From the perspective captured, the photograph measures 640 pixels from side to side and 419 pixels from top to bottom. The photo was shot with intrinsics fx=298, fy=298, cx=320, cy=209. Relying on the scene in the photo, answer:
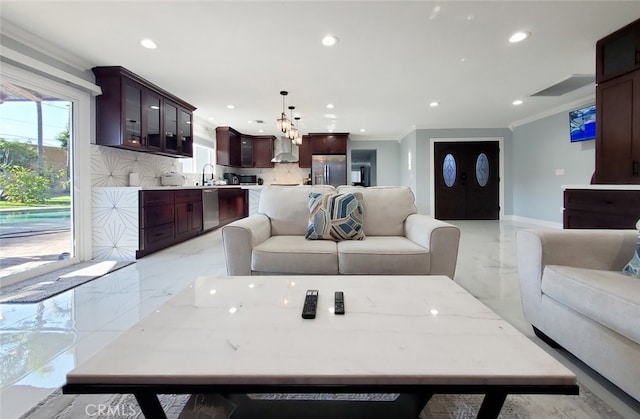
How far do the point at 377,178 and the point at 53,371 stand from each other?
832 cm

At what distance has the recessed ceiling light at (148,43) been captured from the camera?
9.69ft

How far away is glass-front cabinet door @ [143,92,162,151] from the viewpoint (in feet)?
13.3

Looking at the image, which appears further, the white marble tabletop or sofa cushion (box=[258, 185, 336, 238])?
sofa cushion (box=[258, 185, 336, 238])

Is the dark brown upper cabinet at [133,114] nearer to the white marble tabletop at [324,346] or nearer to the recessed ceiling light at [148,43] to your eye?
the recessed ceiling light at [148,43]

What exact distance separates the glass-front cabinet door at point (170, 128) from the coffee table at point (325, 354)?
412 centimetres

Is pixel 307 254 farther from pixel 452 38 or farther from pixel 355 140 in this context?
pixel 355 140

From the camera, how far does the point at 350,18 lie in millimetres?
2596

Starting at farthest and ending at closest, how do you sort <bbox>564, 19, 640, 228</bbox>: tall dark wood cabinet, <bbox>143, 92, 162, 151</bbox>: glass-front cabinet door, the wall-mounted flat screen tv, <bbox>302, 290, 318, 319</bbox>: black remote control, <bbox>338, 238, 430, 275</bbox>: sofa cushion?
the wall-mounted flat screen tv, <bbox>143, 92, 162, 151</bbox>: glass-front cabinet door, <bbox>564, 19, 640, 228</bbox>: tall dark wood cabinet, <bbox>338, 238, 430, 275</bbox>: sofa cushion, <bbox>302, 290, 318, 319</bbox>: black remote control

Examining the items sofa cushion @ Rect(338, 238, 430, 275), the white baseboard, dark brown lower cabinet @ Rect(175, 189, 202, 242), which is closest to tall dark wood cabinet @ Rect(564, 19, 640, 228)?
sofa cushion @ Rect(338, 238, 430, 275)

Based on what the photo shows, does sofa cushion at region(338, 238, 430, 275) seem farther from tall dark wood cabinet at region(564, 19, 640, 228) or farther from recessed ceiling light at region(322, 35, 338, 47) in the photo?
recessed ceiling light at region(322, 35, 338, 47)

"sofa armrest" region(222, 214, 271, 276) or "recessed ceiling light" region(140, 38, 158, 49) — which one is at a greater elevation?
"recessed ceiling light" region(140, 38, 158, 49)

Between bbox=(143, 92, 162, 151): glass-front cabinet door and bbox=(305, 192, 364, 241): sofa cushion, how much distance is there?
3.01 m

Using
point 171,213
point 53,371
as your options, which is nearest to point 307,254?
point 53,371

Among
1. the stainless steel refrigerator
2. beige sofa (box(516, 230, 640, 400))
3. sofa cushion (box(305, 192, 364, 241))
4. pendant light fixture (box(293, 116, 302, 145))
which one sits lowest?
beige sofa (box(516, 230, 640, 400))
